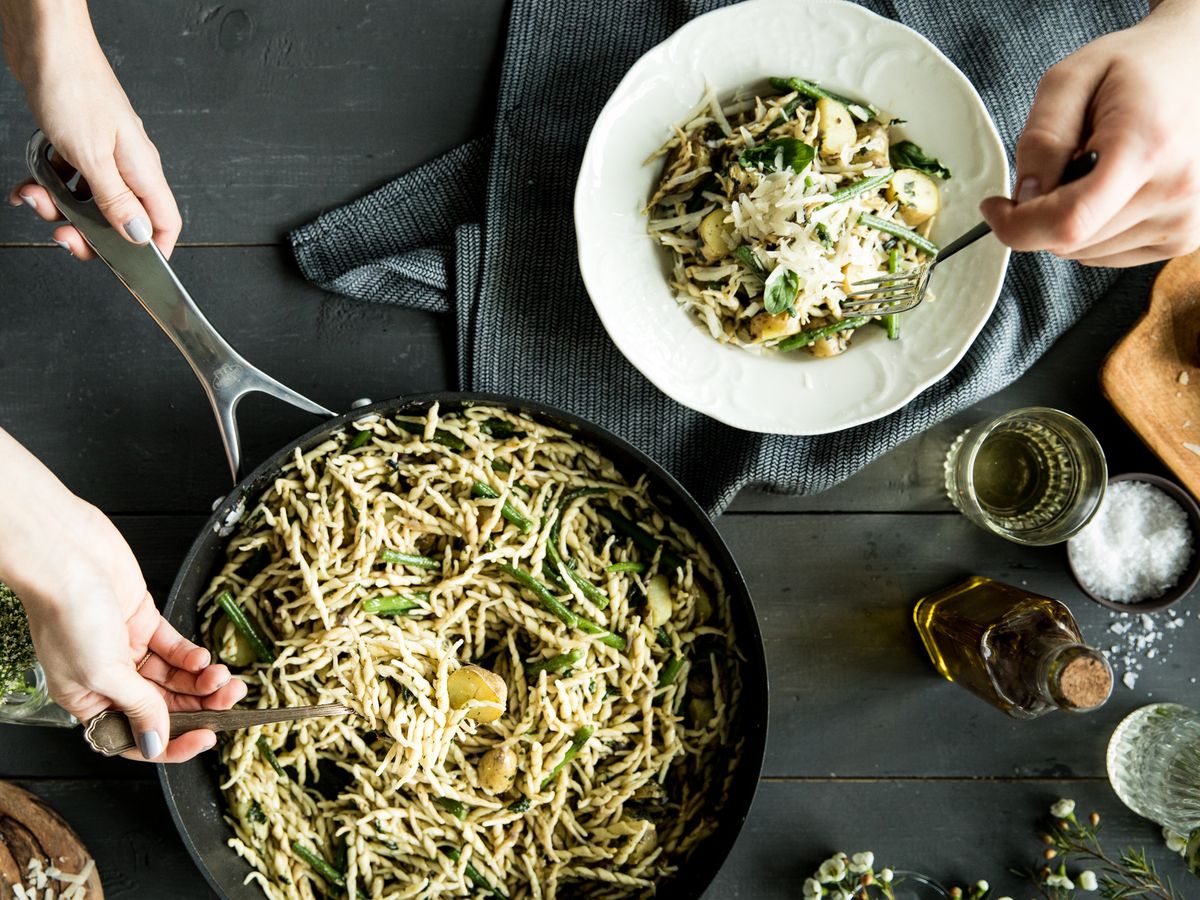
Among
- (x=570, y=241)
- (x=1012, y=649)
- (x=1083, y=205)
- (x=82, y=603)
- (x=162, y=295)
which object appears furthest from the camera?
(x=570, y=241)

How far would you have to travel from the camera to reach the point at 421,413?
1.56 metres

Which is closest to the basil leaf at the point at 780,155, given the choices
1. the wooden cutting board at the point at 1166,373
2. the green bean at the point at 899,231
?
the green bean at the point at 899,231

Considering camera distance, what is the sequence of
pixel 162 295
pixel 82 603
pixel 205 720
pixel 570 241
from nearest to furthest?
pixel 82 603, pixel 205 720, pixel 162 295, pixel 570 241

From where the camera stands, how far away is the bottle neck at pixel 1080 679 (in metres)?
1.42

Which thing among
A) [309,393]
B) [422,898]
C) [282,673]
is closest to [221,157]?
[309,393]

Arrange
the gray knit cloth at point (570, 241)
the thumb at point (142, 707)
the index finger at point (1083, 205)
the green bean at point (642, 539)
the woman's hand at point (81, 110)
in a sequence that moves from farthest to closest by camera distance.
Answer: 1. the gray knit cloth at point (570, 241)
2. the green bean at point (642, 539)
3. the woman's hand at point (81, 110)
4. the thumb at point (142, 707)
5. the index finger at point (1083, 205)

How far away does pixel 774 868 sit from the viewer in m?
1.78

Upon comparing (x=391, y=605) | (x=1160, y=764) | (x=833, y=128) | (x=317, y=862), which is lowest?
(x=1160, y=764)

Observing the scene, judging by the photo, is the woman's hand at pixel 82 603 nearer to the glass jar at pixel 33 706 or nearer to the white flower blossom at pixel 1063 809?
the glass jar at pixel 33 706

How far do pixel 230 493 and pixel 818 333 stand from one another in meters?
0.95

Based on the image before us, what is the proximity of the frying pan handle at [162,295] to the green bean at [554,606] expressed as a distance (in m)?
0.43

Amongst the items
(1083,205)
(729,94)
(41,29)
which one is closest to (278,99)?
(41,29)

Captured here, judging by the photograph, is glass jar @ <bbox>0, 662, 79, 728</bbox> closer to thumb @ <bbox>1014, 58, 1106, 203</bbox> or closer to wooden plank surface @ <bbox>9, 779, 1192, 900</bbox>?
wooden plank surface @ <bbox>9, 779, 1192, 900</bbox>

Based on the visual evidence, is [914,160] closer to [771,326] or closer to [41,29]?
[771,326]
